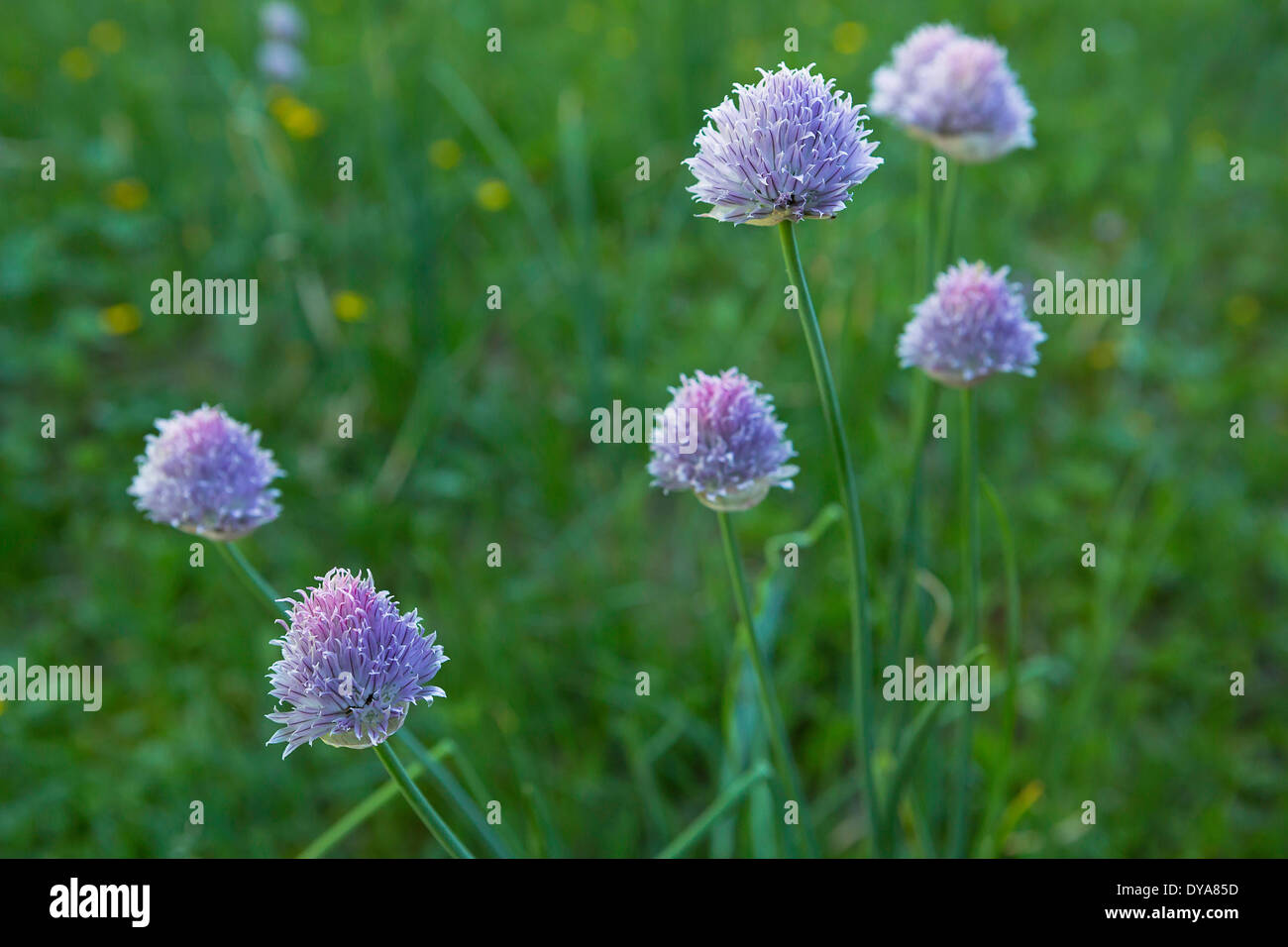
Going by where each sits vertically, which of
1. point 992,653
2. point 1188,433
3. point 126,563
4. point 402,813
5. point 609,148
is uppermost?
point 609,148

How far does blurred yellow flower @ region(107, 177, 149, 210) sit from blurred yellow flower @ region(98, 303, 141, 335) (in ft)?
1.16

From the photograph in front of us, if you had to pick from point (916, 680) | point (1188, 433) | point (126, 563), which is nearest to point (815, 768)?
point (916, 680)

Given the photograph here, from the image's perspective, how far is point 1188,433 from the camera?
2.85 m

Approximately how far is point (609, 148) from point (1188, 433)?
188cm

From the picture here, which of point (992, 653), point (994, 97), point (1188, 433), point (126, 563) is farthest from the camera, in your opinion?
point (1188, 433)

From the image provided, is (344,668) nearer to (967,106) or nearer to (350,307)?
(967,106)

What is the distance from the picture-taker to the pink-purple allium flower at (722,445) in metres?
1.19

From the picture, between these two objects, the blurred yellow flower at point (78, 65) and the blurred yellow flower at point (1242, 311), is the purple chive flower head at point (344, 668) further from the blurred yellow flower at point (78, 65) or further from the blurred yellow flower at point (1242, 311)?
the blurred yellow flower at point (78, 65)

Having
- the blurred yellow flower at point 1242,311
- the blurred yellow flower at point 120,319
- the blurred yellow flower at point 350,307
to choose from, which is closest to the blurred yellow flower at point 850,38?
the blurred yellow flower at point 1242,311

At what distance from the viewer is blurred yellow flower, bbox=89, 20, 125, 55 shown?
12.8ft

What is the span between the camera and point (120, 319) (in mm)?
3035

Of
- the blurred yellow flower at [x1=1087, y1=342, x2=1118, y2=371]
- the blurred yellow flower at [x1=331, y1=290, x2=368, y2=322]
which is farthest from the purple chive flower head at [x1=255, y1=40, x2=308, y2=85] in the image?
the blurred yellow flower at [x1=1087, y1=342, x2=1118, y2=371]

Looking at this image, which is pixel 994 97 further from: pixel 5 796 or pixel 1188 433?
pixel 5 796

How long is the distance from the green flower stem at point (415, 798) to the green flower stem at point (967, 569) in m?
0.80
